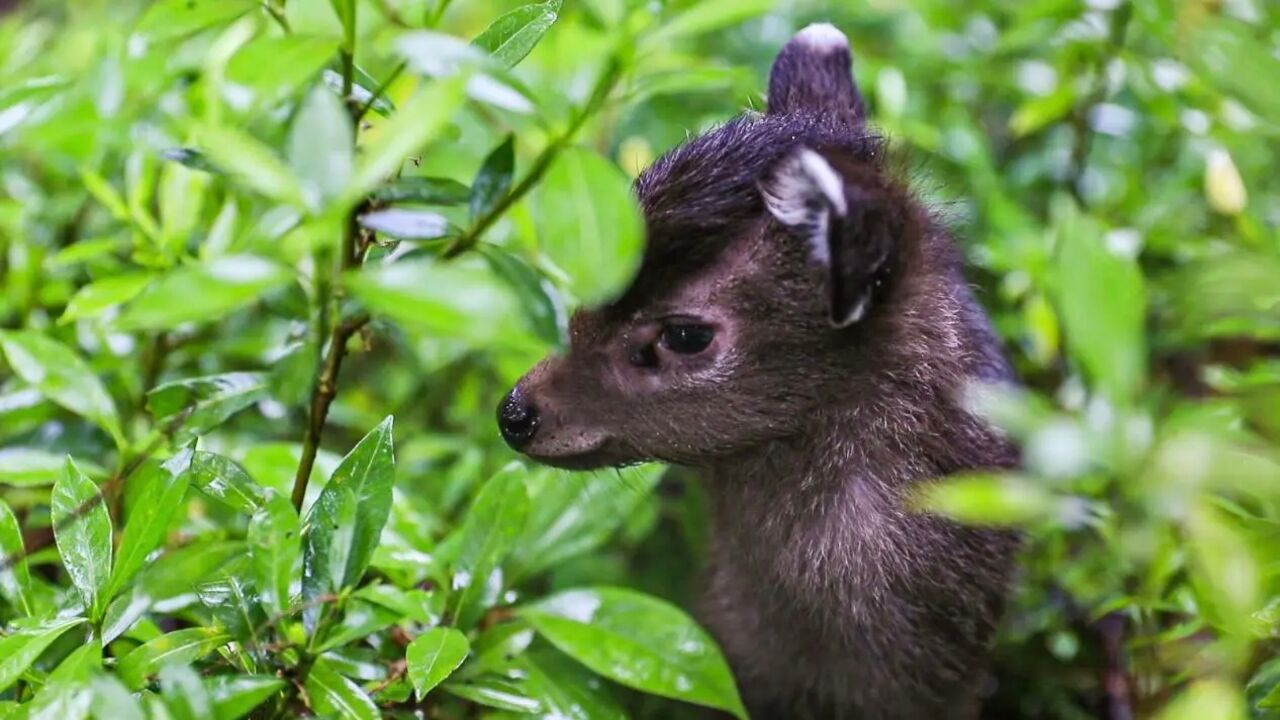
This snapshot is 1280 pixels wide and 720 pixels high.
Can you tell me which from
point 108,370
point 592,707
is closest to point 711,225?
point 592,707

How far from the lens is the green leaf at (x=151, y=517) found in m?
1.37

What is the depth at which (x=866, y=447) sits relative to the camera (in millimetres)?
1779

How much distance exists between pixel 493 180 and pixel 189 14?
0.46 m

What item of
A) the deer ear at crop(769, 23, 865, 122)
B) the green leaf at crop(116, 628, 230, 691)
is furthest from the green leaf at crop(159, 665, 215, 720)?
the deer ear at crop(769, 23, 865, 122)

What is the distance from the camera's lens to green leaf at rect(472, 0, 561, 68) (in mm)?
1355

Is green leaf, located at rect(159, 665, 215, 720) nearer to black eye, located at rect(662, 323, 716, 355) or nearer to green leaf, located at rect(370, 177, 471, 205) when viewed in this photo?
green leaf, located at rect(370, 177, 471, 205)

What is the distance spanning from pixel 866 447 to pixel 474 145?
1.29 m

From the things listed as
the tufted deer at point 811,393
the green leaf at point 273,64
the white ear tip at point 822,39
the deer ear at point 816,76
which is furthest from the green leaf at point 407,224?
the white ear tip at point 822,39

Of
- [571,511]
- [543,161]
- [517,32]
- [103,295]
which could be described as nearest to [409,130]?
[543,161]

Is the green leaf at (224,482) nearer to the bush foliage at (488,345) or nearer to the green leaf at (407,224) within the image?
the bush foliage at (488,345)

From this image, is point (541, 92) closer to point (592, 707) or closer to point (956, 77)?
point (956, 77)

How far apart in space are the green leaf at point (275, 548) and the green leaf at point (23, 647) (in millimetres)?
235

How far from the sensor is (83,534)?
1431 mm

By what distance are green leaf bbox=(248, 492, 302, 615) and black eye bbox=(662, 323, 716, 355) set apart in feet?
2.00
